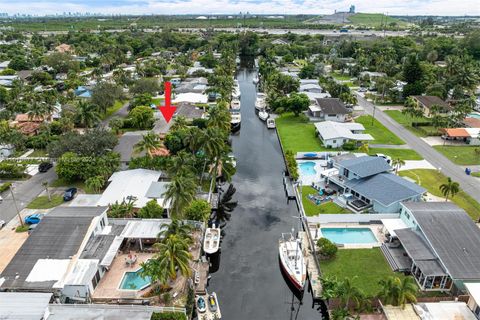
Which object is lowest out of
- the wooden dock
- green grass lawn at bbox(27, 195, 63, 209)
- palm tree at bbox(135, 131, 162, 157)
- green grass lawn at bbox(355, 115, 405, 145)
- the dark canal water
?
the dark canal water

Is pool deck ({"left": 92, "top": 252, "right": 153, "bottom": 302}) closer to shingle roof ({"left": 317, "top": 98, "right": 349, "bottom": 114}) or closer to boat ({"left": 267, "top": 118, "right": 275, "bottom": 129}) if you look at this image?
boat ({"left": 267, "top": 118, "right": 275, "bottom": 129})

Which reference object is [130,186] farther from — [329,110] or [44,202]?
[329,110]

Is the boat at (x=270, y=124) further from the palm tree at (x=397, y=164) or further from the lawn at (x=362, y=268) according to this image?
the lawn at (x=362, y=268)

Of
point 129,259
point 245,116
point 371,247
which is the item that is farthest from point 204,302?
point 245,116

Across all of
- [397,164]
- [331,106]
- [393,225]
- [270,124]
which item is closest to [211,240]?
[393,225]

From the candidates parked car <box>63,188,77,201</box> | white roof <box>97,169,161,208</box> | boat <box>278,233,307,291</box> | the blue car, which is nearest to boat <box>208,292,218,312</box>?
boat <box>278,233,307,291</box>

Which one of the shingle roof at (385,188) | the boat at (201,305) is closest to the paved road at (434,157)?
the shingle roof at (385,188)
